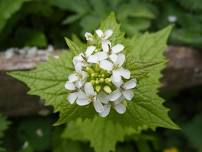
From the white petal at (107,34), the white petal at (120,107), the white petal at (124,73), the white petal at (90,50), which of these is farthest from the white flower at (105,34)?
the white petal at (120,107)

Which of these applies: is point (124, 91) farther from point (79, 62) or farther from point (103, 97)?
point (79, 62)

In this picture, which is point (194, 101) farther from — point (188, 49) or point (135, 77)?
point (135, 77)

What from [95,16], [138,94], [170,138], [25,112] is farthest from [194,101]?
[138,94]

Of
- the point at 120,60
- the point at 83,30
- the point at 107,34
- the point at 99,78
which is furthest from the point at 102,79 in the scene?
the point at 83,30

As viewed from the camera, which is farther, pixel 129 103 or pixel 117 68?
pixel 129 103

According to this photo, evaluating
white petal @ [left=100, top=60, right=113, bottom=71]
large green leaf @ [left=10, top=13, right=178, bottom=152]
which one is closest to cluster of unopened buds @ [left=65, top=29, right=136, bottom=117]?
white petal @ [left=100, top=60, right=113, bottom=71]

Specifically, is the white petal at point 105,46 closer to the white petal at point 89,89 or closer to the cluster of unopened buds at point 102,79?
the cluster of unopened buds at point 102,79
